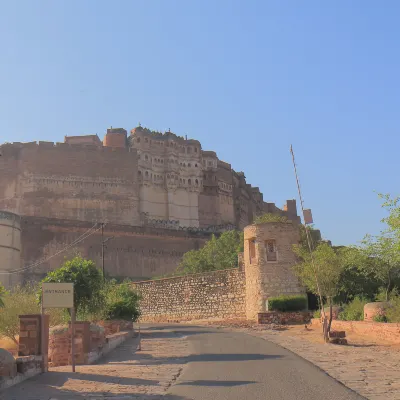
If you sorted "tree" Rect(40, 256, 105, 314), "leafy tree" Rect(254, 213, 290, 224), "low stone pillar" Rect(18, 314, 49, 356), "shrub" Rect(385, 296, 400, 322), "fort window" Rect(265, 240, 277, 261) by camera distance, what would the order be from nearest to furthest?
"low stone pillar" Rect(18, 314, 49, 356)
"shrub" Rect(385, 296, 400, 322)
"tree" Rect(40, 256, 105, 314)
"fort window" Rect(265, 240, 277, 261)
"leafy tree" Rect(254, 213, 290, 224)

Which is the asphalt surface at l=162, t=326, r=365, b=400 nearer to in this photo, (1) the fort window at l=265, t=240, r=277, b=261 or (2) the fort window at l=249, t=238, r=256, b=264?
(1) the fort window at l=265, t=240, r=277, b=261

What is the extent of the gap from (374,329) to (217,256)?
61.6ft

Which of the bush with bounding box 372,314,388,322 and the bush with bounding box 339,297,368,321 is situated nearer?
the bush with bounding box 372,314,388,322

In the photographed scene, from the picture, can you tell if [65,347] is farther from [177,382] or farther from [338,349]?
[338,349]

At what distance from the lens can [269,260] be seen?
20.5m

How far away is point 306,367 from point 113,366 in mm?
3124

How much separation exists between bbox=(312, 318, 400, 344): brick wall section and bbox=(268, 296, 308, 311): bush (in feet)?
12.4

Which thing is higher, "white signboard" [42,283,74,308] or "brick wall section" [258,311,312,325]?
"white signboard" [42,283,74,308]

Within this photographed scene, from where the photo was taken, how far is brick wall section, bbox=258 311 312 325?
18656mm

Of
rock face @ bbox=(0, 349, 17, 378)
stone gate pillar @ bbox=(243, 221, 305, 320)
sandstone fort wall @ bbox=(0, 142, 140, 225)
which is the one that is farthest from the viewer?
sandstone fort wall @ bbox=(0, 142, 140, 225)

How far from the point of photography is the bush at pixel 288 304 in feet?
63.3

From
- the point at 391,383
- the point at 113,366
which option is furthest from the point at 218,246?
the point at 391,383

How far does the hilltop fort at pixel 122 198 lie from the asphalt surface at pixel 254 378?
28483 millimetres

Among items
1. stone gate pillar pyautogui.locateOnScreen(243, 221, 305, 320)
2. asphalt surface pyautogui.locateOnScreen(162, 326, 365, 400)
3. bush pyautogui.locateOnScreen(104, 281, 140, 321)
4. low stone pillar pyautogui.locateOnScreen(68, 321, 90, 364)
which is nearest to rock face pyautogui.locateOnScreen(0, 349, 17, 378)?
asphalt surface pyautogui.locateOnScreen(162, 326, 365, 400)
